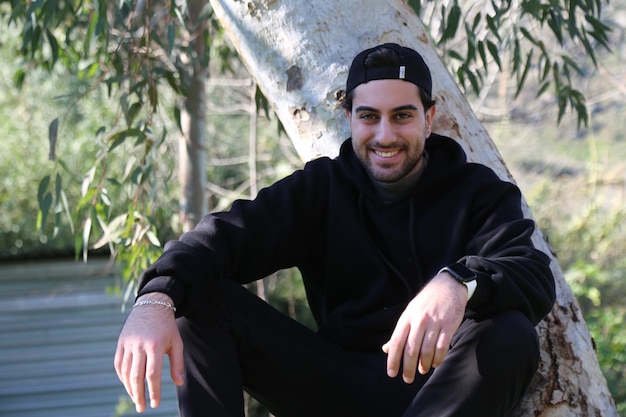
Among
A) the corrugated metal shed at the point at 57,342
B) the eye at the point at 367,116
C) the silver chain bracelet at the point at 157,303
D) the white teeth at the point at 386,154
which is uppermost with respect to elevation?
the eye at the point at 367,116

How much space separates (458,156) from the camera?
268 cm

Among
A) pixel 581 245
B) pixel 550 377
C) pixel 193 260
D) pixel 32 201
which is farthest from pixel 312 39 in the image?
pixel 581 245

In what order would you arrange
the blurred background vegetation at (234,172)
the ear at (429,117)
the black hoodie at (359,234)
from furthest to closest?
the blurred background vegetation at (234,172), the ear at (429,117), the black hoodie at (359,234)

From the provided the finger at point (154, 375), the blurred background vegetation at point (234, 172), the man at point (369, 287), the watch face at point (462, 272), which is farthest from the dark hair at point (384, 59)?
the blurred background vegetation at point (234, 172)

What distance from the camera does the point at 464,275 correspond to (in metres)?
2.14

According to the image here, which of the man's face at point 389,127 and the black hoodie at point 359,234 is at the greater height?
the man's face at point 389,127

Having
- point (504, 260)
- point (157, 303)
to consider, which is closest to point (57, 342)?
point (157, 303)

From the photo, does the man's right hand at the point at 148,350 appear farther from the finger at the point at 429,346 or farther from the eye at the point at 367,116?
the eye at the point at 367,116

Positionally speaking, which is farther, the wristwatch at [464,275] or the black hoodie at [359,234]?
the black hoodie at [359,234]

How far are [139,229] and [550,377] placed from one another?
2286 mm

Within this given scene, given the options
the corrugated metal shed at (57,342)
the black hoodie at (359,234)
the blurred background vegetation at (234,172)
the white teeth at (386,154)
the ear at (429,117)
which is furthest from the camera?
the corrugated metal shed at (57,342)

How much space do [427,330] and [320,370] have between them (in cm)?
50

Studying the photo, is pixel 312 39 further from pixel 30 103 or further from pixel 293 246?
pixel 30 103

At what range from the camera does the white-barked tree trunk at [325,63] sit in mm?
2984
